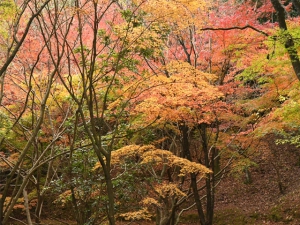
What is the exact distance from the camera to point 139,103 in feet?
31.5

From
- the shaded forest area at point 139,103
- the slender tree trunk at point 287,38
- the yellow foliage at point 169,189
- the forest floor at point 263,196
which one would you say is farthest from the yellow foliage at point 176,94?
the forest floor at point 263,196

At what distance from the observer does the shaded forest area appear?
19.5 ft

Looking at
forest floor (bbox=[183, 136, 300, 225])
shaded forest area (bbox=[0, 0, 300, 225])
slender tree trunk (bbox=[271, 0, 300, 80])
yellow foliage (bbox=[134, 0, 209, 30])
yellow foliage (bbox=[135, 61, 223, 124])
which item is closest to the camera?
slender tree trunk (bbox=[271, 0, 300, 80])

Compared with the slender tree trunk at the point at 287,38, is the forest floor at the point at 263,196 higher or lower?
lower

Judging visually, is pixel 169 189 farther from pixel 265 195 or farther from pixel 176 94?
pixel 265 195

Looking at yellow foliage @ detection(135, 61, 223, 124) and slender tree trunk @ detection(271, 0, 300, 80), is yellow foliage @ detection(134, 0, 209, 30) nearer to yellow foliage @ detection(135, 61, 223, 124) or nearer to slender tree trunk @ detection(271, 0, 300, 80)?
yellow foliage @ detection(135, 61, 223, 124)

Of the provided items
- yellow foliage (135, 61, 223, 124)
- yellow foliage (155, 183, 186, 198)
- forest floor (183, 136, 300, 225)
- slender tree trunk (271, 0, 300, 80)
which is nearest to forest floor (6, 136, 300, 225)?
forest floor (183, 136, 300, 225)

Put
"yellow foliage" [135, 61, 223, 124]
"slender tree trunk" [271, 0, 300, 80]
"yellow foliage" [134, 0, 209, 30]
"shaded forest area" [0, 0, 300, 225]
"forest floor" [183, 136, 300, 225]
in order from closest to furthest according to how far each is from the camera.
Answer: "slender tree trunk" [271, 0, 300, 80]
"shaded forest area" [0, 0, 300, 225]
"yellow foliage" [134, 0, 209, 30]
"yellow foliage" [135, 61, 223, 124]
"forest floor" [183, 136, 300, 225]

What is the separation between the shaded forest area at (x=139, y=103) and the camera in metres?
5.93

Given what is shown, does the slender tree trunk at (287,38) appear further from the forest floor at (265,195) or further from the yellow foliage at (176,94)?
the forest floor at (265,195)

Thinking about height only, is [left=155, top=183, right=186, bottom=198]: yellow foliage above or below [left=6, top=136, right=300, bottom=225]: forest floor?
above

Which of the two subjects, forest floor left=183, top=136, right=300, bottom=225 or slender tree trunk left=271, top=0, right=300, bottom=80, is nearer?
slender tree trunk left=271, top=0, right=300, bottom=80

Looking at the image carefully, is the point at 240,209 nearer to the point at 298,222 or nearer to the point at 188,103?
the point at 298,222

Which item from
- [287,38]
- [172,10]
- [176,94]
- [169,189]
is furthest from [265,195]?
[287,38]
